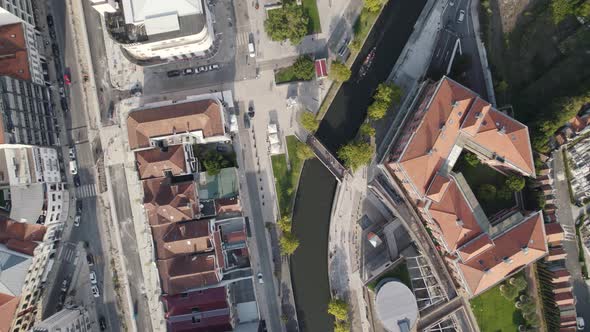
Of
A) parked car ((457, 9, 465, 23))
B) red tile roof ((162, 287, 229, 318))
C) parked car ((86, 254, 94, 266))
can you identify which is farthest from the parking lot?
parked car ((457, 9, 465, 23))

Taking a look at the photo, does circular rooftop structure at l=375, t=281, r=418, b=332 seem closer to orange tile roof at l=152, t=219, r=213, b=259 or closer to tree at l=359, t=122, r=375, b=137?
tree at l=359, t=122, r=375, b=137

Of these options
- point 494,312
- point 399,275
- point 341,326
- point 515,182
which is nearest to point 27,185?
point 341,326

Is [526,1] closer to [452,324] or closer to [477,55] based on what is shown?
[477,55]

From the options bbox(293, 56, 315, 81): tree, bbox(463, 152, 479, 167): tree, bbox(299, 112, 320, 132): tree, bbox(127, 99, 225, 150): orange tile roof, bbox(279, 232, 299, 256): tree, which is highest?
bbox(293, 56, 315, 81): tree

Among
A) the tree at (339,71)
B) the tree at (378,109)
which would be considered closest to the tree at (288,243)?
the tree at (378,109)

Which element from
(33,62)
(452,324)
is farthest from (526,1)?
(33,62)

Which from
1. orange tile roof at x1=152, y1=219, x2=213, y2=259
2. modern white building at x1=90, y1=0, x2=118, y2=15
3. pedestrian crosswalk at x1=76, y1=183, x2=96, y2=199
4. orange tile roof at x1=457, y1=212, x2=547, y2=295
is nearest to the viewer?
modern white building at x1=90, y1=0, x2=118, y2=15

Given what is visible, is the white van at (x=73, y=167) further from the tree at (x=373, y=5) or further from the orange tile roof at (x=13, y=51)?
the tree at (x=373, y=5)
